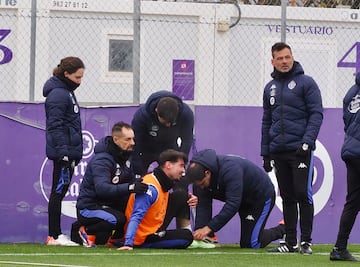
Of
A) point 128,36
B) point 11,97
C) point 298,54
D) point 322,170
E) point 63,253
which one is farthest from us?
point 298,54

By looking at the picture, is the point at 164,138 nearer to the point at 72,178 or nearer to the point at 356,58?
the point at 72,178

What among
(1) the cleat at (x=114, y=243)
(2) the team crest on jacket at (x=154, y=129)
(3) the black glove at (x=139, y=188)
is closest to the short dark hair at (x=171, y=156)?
(3) the black glove at (x=139, y=188)

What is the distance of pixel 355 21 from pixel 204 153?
267 inches

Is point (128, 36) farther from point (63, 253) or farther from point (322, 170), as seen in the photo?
point (63, 253)

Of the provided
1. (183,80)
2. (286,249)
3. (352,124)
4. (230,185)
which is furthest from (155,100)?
(183,80)

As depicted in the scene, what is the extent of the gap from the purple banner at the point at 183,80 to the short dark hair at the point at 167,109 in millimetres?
5249

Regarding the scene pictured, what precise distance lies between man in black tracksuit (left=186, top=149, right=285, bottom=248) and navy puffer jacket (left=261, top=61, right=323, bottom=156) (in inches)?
19.3

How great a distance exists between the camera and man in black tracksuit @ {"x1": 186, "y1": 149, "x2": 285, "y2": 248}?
11.6m

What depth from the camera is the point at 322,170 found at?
13531 mm

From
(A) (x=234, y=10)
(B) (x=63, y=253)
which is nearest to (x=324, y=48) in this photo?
(A) (x=234, y=10)

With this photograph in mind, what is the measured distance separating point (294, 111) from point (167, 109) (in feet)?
3.99

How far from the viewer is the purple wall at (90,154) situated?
502 inches

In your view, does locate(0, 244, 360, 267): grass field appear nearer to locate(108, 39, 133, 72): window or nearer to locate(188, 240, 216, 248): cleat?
locate(188, 240, 216, 248): cleat

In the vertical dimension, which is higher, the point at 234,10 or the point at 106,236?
the point at 234,10
